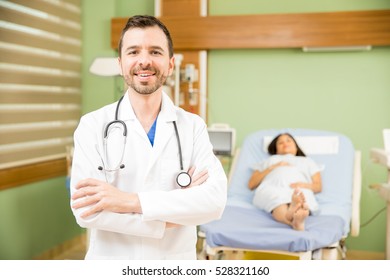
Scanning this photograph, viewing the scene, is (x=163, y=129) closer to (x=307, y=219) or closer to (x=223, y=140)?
(x=307, y=219)

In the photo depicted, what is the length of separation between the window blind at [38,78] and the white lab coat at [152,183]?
72.8 inches

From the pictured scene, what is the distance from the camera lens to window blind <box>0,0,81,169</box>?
2.90 m

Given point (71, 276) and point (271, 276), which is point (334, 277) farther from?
point (71, 276)

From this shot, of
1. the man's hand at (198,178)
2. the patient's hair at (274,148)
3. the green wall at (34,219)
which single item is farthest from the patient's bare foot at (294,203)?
the green wall at (34,219)

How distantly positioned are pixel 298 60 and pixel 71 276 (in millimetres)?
2648

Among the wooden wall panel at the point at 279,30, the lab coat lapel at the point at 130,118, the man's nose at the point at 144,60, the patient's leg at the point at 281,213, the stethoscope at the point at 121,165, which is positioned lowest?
the patient's leg at the point at 281,213

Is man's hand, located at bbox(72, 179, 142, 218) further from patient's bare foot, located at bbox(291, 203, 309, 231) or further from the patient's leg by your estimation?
the patient's leg

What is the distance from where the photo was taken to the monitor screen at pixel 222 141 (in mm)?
3145

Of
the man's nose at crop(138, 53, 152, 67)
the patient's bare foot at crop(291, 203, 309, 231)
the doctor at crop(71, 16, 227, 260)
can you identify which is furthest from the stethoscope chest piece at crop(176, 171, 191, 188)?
the patient's bare foot at crop(291, 203, 309, 231)

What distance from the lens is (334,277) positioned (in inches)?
47.9

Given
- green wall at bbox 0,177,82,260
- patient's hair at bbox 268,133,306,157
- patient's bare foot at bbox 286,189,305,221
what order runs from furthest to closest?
patient's hair at bbox 268,133,306,157 → green wall at bbox 0,177,82,260 → patient's bare foot at bbox 286,189,305,221

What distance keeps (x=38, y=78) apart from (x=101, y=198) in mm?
2332

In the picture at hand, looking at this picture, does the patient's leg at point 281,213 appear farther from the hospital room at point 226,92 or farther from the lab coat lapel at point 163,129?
the lab coat lapel at point 163,129

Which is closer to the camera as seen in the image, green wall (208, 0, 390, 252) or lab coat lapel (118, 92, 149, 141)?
lab coat lapel (118, 92, 149, 141)
